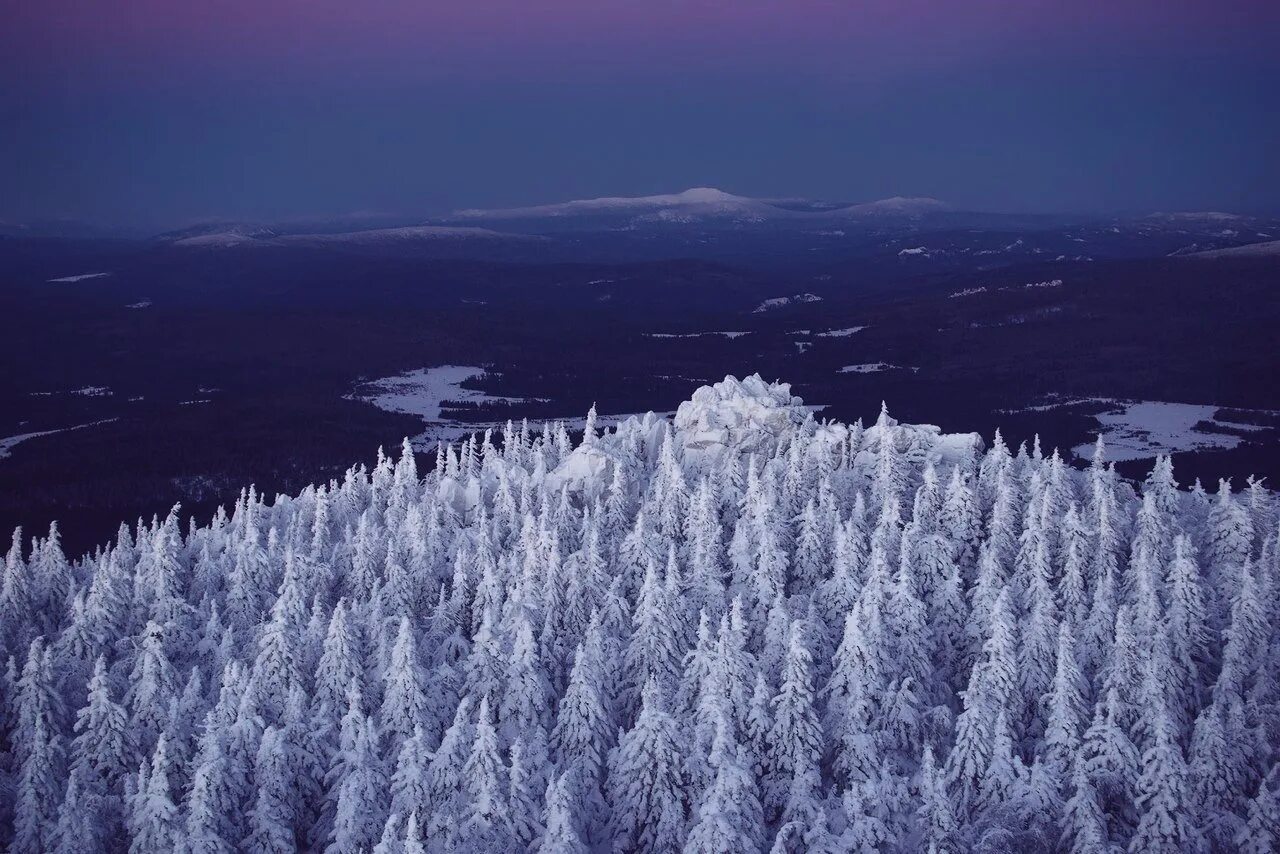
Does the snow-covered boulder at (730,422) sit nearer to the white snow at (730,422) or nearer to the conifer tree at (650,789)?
the white snow at (730,422)

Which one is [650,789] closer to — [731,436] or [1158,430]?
[731,436]

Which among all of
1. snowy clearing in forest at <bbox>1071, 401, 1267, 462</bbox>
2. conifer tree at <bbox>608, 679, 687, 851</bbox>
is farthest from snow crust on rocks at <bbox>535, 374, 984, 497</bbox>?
snowy clearing in forest at <bbox>1071, 401, 1267, 462</bbox>

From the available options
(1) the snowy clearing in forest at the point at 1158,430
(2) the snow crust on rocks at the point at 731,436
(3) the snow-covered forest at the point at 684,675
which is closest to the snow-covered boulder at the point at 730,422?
(2) the snow crust on rocks at the point at 731,436

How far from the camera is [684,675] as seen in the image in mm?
43250

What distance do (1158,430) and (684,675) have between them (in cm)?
12536

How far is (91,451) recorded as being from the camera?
14238cm

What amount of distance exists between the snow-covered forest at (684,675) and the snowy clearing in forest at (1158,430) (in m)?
74.3

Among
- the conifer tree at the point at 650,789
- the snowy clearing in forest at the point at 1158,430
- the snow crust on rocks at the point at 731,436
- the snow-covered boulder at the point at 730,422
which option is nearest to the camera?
the conifer tree at the point at 650,789

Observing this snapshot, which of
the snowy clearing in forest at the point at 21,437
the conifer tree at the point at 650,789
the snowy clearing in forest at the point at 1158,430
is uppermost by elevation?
the conifer tree at the point at 650,789

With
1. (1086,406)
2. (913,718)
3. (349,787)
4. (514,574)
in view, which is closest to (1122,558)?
(913,718)

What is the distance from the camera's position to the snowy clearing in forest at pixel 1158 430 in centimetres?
12850

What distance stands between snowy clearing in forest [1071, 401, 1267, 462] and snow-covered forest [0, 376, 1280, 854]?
244ft

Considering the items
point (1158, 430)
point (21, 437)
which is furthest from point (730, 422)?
point (21, 437)

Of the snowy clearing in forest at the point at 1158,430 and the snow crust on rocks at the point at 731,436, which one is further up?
the snow crust on rocks at the point at 731,436
